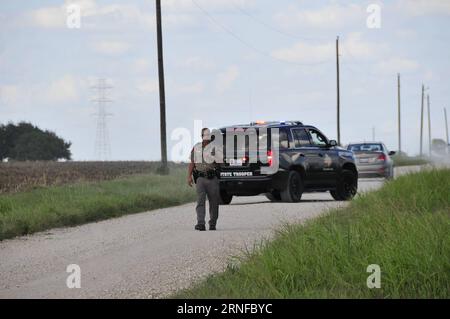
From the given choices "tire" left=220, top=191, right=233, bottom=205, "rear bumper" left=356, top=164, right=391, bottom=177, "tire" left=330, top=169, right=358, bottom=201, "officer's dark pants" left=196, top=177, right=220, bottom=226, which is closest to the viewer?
"officer's dark pants" left=196, top=177, right=220, bottom=226

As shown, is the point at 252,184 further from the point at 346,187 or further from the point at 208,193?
the point at 208,193

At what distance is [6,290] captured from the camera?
11.9 m

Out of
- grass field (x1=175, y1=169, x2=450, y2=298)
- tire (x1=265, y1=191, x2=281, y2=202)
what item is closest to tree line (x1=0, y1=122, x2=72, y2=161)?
tire (x1=265, y1=191, x2=281, y2=202)

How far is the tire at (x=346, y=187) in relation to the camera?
27938 mm

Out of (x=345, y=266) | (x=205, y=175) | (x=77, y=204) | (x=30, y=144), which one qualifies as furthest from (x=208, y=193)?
(x=30, y=144)

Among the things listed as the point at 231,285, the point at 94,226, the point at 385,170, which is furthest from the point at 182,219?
the point at 385,170

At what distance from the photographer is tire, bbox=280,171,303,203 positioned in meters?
25.9

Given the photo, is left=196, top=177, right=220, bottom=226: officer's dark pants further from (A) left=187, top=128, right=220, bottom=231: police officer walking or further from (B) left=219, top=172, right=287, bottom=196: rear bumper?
(B) left=219, top=172, right=287, bottom=196: rear bumper

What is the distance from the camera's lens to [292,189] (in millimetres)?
26078

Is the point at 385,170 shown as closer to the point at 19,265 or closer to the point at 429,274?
the point at 19,265

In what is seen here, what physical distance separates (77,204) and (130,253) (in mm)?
9223

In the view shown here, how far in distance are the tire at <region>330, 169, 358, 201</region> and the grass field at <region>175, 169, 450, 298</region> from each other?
1394cm
